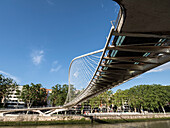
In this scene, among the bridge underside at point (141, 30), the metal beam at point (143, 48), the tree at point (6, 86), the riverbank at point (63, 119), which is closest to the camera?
the bridge underside at point (141, 30)

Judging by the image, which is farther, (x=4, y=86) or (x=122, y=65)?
(x=4, y=86)

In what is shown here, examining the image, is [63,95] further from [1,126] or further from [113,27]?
[113,27]

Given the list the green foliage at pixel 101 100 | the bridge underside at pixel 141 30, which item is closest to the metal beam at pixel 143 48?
the bridge underside at pixel 141 30

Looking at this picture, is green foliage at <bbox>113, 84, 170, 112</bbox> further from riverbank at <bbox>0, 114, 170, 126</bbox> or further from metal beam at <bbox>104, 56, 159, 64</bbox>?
metal beam at <bbox>104, 56, 159, 64</bbox>

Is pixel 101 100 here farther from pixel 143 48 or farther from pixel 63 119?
pixel 143 48

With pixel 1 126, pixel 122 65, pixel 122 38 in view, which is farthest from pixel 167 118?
pixel 1 126

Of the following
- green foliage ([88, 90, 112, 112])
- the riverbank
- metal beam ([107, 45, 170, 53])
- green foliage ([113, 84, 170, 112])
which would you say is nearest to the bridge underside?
metal beam ([107, 45, 170, 53])

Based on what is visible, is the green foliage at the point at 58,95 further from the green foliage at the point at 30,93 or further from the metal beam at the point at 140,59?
the metal beam at the point at 140,59

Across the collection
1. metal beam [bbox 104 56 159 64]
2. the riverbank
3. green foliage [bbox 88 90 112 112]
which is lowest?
the riverbank

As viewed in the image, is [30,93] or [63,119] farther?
[30,93]

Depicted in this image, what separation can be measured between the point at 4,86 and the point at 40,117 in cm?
1956

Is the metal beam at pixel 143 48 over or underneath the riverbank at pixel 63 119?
over

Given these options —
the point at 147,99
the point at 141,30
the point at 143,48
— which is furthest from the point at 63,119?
the point at 147,99

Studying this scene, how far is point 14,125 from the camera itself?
23.1 meters
